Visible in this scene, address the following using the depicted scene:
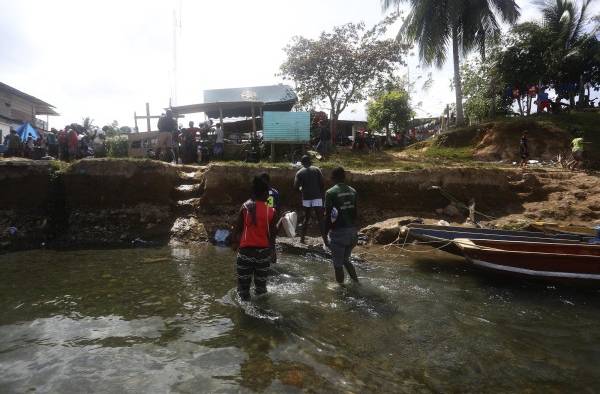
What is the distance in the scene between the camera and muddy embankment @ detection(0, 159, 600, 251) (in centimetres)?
1187

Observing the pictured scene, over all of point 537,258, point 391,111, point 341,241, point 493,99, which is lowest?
point 537,258

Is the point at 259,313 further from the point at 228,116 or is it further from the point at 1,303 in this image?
the point at 228,116

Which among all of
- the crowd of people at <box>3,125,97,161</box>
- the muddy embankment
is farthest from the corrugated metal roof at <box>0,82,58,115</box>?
the muddy embankment

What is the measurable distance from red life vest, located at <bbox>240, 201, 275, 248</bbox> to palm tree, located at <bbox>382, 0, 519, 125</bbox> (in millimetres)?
20711

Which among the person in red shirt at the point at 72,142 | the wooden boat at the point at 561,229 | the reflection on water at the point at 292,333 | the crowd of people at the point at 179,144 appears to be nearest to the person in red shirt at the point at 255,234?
the reflection on water at the point at 292,333

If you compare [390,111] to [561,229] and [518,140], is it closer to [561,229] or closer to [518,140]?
[518,140]

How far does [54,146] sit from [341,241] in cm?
1504

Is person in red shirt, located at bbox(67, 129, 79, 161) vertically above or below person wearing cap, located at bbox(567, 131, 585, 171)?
above

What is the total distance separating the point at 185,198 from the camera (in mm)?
13086

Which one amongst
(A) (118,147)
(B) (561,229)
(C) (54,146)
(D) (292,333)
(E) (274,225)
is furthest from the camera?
(C) (54,146)

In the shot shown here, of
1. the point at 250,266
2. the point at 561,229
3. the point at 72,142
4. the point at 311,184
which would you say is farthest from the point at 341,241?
the point at 72,142

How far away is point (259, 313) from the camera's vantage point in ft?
18.8

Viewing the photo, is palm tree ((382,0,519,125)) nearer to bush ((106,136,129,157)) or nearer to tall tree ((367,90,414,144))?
tall tree ((367,90,414,144))

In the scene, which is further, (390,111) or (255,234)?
(390,111)
